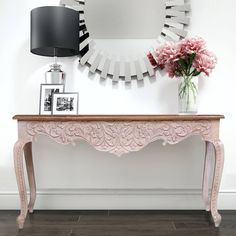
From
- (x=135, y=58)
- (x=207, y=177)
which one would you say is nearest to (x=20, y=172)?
(x=135, y=58)

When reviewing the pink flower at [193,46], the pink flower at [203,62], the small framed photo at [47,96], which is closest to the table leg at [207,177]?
the pink flower at [203,62]

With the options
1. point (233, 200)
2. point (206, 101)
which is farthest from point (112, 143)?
point (233, 200)

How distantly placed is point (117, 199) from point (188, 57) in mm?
1139

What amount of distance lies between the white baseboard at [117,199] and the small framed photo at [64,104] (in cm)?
64

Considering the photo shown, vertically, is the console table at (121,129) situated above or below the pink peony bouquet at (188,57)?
below

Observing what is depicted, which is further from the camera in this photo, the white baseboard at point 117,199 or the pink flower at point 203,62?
the white baseboard at point 117,199

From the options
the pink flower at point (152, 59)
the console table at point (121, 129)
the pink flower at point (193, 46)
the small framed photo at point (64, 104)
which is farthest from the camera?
the pink flower at point (152, 59)

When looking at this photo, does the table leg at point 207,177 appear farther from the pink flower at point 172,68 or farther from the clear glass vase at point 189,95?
the pink flower at point 172,68

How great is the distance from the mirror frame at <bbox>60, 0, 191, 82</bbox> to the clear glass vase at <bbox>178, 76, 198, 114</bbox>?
346mm

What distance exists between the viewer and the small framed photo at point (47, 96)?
1937mm

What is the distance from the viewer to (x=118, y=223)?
185 centimetres

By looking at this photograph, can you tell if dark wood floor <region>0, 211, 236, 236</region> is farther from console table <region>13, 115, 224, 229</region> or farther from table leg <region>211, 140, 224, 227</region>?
console table <region>13, 115, 224, 229</region>

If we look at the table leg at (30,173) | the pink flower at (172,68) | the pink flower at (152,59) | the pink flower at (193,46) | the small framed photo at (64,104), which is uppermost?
the pink flower at (193,46)

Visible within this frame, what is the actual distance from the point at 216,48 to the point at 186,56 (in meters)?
0.47
